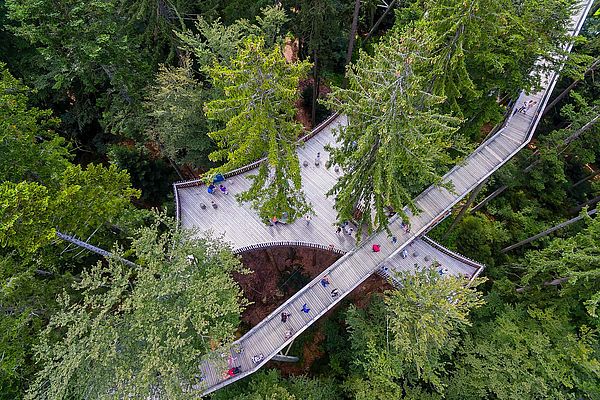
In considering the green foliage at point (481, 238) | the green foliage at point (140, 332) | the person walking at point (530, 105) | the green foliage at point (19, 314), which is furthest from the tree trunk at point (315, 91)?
the green foliage at point (19, 314)

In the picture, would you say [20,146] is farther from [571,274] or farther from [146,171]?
[571,274]

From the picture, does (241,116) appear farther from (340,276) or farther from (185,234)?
(340,276)

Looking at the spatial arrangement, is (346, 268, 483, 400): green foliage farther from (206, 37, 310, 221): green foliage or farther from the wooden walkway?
(206, 37, 310, 221): green foliage

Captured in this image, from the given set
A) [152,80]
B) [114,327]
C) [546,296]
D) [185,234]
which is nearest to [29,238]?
Answer: [114,327]

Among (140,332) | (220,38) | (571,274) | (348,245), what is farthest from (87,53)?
(571,274)

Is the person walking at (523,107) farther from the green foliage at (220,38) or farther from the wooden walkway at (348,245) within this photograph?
the green foliage at (220,38)

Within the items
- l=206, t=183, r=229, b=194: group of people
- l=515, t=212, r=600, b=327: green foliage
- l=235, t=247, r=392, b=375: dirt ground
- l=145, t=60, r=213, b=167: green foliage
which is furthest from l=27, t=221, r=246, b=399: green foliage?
l=515, t=212, r=600, b=327: green foliage
